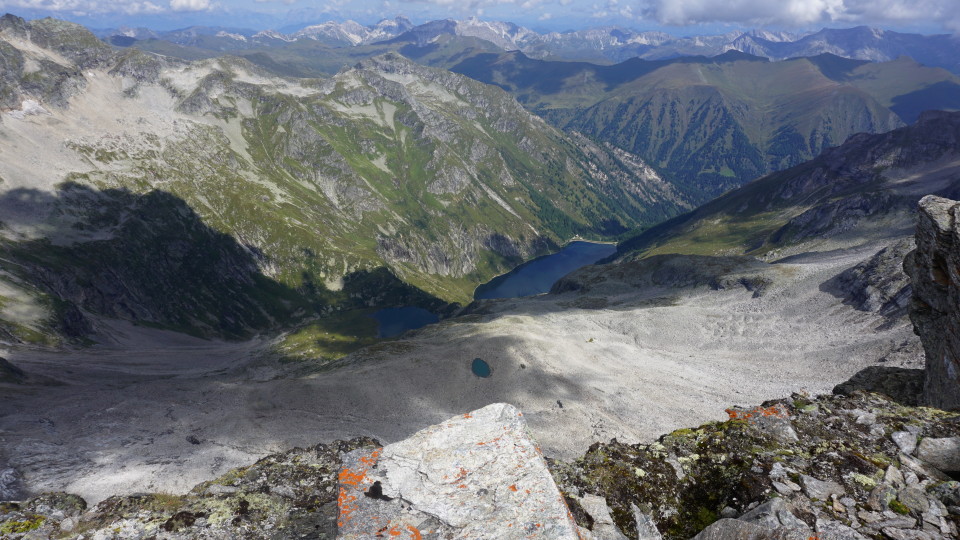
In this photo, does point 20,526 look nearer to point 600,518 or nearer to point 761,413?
point 600,518

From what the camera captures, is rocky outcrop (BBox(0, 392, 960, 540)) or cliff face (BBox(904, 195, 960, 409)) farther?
cliff face (BBox(904, 195, 960, 409))

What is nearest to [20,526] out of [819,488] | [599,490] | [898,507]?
[599,490]

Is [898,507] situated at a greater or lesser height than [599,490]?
greater

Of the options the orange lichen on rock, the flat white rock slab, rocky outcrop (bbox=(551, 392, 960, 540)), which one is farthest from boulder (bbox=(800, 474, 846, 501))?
the flat white rock slab

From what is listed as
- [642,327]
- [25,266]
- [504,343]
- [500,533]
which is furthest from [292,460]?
[25,266]

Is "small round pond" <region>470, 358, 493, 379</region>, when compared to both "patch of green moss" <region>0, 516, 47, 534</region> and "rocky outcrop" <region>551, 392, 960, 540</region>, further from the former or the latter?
"patch of green moss" <region>0, 516, 47, 534</region>
